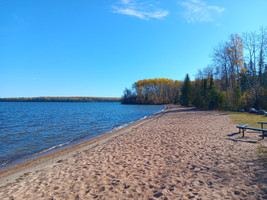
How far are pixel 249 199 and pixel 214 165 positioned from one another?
6.33 ft

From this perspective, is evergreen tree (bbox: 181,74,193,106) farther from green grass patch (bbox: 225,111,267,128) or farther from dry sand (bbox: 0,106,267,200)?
dry sand (bbox: 0,106,267,200)

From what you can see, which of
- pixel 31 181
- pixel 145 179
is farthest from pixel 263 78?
pixel 31 181

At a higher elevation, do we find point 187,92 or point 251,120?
point 187,92

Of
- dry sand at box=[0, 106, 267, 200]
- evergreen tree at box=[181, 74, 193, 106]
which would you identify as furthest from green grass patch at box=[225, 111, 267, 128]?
evergreen tree at box=[181, 74, 193, 106]

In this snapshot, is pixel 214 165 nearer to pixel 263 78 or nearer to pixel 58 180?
pixel 58 180

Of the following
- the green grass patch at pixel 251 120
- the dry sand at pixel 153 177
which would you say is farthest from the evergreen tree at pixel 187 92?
the dry sand at pixel 153 177

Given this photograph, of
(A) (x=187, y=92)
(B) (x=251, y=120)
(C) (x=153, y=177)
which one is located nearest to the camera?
(C) (x=153, y=177)

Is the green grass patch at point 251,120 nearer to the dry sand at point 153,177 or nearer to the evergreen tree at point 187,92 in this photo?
the dry sand at point 153,177

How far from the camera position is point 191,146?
780 centimetres

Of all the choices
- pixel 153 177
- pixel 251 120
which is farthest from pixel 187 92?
pixel 153 177

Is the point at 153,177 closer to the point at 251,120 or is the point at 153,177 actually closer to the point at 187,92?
the point at 251,120

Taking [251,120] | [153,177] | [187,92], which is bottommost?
[153,177]

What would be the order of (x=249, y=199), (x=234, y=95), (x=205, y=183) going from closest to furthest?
(x=249, y=199) → (x=205, y=183) → (x=234, y=95)

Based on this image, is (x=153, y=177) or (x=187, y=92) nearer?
(x=153, y=177)
